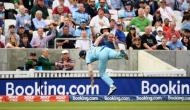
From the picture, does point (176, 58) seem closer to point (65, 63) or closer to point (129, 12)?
point (129, 12)

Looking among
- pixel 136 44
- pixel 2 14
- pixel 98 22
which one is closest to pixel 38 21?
pixel 2 14

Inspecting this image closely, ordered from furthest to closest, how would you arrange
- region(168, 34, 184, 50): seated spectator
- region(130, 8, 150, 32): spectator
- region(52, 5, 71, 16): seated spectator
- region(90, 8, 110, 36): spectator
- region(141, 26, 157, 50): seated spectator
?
region(130, 8, 150, 32): spectator < region(52, 5, 71, 16): seated spectator < region(168, 34, 184, 50): seated spectator < region(90, 8, 110, 36): spectator < region(141, 26, 157, 50): seated spectator

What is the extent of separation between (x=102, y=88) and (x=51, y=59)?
7.13ft

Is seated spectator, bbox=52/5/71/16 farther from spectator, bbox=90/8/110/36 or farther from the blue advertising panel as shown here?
the blue advertising panel

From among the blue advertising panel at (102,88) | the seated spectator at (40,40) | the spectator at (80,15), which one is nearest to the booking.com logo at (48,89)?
the blue advertising panel at (102,88)

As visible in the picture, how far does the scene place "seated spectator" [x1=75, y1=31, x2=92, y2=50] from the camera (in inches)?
811

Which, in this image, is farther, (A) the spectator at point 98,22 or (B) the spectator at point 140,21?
(B) the spectator at point 140,21

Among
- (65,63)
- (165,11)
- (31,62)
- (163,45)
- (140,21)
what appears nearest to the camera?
(31,62)

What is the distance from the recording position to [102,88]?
62.7 feet

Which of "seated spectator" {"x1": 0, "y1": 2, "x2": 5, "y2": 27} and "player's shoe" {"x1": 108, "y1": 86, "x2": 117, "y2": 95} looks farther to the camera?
"seated spectator" {"x1": 0, "y1": 2, "x2": 5, "y2": 27}

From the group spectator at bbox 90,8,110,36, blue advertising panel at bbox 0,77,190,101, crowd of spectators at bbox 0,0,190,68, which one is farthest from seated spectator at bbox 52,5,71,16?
blue advertising panel at bbox 0,77,190,101

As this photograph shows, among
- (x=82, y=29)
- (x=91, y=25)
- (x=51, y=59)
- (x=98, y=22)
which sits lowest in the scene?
(x=51, y=59)

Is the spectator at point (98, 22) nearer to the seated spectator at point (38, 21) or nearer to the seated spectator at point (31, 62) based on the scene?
the seated spectator at point (38, 21)

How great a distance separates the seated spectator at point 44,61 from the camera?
64.0 ft
